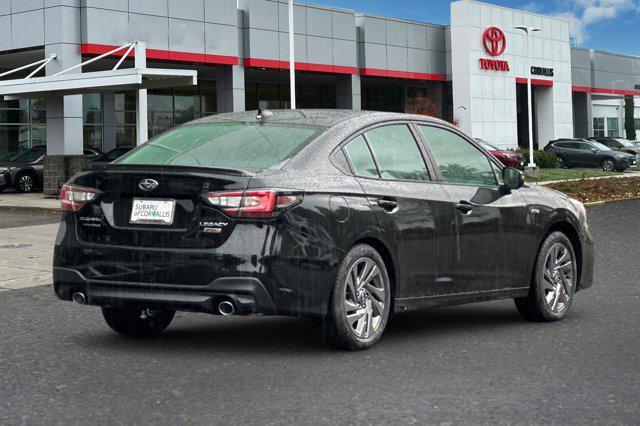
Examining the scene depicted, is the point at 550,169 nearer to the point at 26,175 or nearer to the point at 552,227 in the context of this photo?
the point at 26,175

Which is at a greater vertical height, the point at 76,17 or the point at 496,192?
the point at 76,17

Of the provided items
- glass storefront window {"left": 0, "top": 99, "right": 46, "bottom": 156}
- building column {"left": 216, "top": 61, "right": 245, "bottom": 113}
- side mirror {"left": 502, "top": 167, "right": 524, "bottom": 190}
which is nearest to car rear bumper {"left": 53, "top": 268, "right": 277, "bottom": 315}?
side mirror {"left": 502, "top": 167, "right": 524, "bottom": 190}

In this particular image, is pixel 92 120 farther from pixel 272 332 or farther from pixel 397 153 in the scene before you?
pixel 397 153

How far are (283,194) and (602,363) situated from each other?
2204mm

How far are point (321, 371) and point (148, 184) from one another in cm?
156

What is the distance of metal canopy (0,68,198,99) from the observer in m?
27.1

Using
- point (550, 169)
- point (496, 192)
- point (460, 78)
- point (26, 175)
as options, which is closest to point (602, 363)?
point (496, 192)

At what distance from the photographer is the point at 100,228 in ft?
21.2

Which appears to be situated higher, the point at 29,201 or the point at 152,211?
the point at 29,201

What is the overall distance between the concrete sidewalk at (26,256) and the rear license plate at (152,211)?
16.0 feet

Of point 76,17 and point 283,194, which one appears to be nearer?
point 283,194

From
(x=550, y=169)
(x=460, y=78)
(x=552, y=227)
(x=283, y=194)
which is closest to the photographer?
(x=283, y=194)

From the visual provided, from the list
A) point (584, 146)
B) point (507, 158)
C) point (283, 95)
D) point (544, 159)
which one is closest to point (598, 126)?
point (584, 146)

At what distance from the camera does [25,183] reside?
1321 inches
